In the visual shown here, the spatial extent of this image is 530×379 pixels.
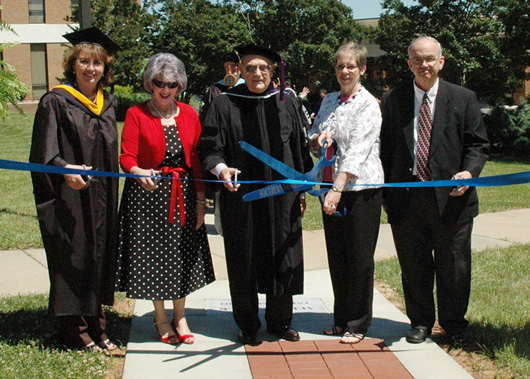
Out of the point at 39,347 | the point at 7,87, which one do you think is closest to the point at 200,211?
the point at 39,347

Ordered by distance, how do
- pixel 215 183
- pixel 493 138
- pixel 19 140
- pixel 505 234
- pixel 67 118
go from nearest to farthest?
pixel 67 118, pixel 215 183, pixel 505 234, pixel 493 138, pixel 19 140

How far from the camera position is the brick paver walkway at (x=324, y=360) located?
394 centimetres

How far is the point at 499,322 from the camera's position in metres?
4.75

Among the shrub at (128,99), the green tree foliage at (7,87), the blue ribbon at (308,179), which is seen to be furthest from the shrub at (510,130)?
the shrub at (128,99)

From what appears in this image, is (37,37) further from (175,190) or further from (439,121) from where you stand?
(439,121)

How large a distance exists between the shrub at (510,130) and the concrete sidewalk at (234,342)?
12.8 metres

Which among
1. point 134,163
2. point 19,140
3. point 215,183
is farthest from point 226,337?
point 19,140

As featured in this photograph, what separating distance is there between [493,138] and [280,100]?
15.1 meters

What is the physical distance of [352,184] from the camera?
422 cm

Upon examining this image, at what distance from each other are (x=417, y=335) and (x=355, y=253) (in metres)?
0.77

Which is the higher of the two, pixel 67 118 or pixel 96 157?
pixel 67 118

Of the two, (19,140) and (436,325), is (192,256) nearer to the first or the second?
(436,325)

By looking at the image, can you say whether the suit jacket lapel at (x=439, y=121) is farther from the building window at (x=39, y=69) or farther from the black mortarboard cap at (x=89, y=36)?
the building window at (x=39, y=69)

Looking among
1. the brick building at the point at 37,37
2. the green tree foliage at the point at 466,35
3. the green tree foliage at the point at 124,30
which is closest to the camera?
the green tree foliage at the point at 466,35
